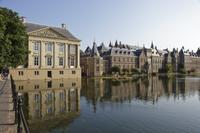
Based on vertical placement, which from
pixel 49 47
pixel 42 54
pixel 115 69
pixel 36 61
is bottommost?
pixel 115 69

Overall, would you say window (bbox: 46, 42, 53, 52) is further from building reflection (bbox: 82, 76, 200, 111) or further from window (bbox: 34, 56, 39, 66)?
building reflection (bbox: 82, 76, 200, 111)

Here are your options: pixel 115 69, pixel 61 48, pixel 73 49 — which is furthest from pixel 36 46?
pixel 115 69

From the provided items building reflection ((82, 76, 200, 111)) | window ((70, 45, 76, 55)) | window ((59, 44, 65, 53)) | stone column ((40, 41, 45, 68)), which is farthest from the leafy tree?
building reflection ((82, 76, 200, 111))

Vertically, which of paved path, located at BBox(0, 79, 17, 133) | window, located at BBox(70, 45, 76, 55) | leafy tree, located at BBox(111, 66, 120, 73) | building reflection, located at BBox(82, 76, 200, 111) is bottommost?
building reflection, located at BBox(82, 76, 200, 111)

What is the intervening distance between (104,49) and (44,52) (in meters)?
41.6

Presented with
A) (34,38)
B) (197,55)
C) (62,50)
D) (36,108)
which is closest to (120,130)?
(36,108)

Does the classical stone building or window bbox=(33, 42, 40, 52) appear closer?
the classical stone building

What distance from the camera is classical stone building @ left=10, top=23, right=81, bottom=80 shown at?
57344 millimetres

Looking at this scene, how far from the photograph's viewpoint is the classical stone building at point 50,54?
188 ft

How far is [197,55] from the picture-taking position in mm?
155750

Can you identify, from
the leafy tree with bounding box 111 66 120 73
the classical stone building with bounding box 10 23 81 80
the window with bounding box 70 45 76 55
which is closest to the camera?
the classical stone building with bounding box 10 23 81 80

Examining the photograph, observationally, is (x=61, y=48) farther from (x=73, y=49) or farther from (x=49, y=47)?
(x=73, y=49)

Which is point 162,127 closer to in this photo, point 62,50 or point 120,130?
point 120,130

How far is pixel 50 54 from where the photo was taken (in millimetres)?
62031
